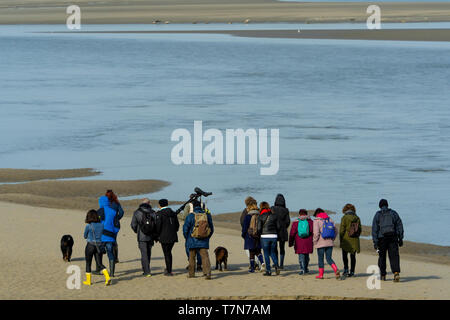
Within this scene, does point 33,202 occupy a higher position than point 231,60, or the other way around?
point 231,60

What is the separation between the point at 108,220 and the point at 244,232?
2667mm

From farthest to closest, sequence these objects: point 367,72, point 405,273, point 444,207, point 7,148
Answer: point 367,72, point 7,148, point 444,207, point 405,273

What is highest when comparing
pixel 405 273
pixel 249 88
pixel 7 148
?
pixel 249 88

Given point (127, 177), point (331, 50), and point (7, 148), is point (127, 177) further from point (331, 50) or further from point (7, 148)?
point (331, 50)

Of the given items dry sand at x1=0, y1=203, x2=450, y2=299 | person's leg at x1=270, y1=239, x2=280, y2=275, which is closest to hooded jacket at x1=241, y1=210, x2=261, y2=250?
person's leg at x1=270, y1=239, x2=280, y2=275

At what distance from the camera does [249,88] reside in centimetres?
5656

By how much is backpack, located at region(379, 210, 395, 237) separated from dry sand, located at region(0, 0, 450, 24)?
119862 mm

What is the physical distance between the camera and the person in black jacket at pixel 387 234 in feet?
53.8

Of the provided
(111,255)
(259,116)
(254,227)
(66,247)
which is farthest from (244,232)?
(259,116)

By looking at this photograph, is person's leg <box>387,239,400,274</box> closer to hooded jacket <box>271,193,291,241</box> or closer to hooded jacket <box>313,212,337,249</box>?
hooded jacket <box>313,212,337,249</box>

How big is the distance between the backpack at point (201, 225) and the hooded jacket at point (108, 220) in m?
1.54

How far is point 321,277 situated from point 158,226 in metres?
3.32

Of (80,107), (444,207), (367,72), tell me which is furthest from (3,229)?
(367,72)
